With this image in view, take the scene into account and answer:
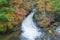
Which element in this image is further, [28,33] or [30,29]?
[30,29]

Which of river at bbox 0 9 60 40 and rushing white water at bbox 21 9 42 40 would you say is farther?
rushing white water at bbox 21 9 42 40

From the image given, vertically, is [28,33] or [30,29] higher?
[30,29]

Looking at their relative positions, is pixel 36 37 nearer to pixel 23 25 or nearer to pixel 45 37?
pixel 45 37

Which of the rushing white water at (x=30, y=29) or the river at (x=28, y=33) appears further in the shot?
the rushing white water at (x=30, y=29)

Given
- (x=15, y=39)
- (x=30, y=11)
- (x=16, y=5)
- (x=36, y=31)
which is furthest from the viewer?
(x=30, y=11)

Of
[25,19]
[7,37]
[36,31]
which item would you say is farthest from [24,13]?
[7,37]

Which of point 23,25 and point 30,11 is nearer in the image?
point 23,25

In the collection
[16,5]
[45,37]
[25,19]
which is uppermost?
[16,5]

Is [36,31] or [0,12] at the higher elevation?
[0,12]
